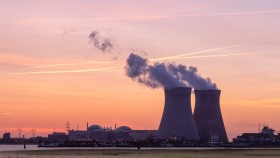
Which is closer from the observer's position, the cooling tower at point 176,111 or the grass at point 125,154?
the grass at point 125,154

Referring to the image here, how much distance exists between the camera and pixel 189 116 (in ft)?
501

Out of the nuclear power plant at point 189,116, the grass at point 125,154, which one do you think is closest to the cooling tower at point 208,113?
the nuclear power plant at point 189,116

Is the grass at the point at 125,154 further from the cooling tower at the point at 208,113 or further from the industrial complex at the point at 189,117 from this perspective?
the cooling tower at the point at 208,113

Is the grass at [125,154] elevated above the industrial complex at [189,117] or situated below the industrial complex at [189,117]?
below

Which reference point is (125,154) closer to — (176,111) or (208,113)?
(176,111)

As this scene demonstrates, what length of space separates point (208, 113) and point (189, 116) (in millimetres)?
8971

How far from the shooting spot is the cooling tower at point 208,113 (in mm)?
156625

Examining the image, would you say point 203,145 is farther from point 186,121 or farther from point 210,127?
point 186,121

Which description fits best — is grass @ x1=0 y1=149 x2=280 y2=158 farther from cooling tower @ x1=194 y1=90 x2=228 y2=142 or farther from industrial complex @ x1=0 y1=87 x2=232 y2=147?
cooling tower @ x1=194 y1=90 x2=228 y2=142

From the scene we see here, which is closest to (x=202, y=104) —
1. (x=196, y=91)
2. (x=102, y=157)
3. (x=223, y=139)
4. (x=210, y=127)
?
(x=196, y=91)

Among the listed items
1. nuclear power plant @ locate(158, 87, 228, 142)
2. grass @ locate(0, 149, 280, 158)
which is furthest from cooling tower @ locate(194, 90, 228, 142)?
grass @ locate(0, 149, 280, 158)

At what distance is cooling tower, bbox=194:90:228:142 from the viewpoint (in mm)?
156625

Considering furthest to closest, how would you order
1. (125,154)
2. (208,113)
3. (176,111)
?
(208,113) → (176,111) → (125,154)

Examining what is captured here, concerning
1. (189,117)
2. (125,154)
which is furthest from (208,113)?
(125,154)
